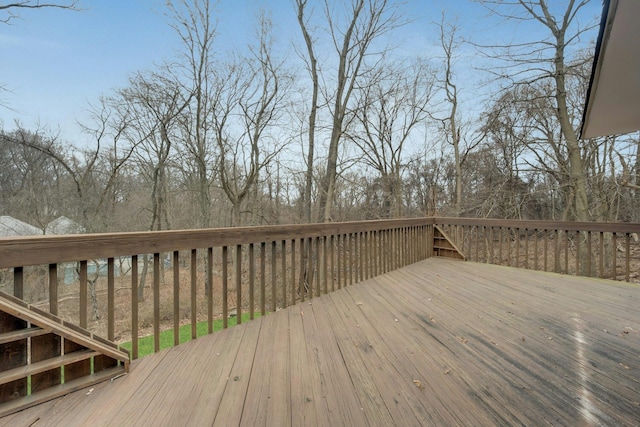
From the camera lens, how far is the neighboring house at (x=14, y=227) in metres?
7.25

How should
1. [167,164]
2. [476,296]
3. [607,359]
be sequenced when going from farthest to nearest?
[167,164] → [476,296] → [607,359]

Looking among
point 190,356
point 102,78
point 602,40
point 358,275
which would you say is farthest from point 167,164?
point 602,40

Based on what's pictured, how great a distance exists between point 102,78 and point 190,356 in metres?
10.2

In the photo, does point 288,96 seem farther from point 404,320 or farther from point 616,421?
point 616,421

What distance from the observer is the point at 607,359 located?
6.01 feet

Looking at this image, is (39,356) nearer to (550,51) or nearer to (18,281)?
(18,281)

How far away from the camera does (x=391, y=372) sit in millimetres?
1651

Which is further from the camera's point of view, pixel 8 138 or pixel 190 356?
pixel 8 138

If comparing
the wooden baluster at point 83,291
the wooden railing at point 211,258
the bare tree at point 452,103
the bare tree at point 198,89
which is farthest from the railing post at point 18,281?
the bare tree at point 452,103

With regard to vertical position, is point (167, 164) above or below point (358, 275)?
above

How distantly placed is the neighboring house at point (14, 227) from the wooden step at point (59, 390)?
323 inches

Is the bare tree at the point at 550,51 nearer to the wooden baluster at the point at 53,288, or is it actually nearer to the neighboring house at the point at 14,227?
the wooden baluster at the point at 53,288

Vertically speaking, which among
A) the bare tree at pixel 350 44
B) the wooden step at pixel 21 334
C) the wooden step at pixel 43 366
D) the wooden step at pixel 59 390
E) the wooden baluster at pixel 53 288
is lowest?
the wooden step at pixel 59 390

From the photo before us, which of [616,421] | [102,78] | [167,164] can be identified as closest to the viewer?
[616,421]
